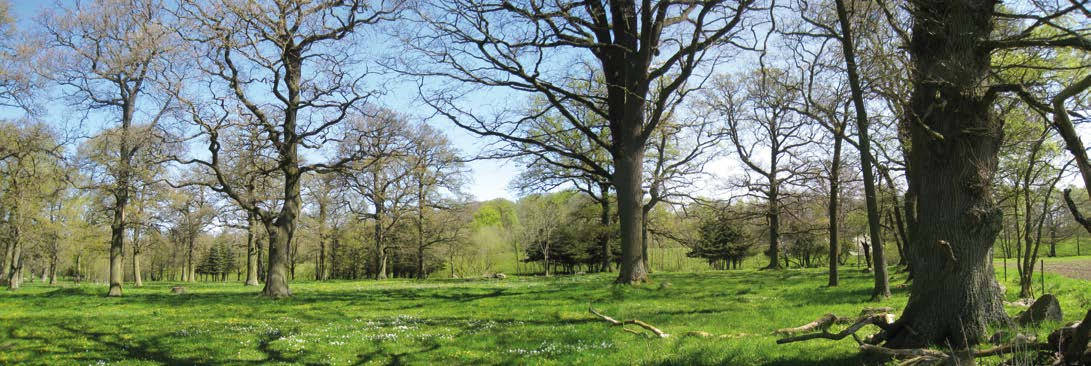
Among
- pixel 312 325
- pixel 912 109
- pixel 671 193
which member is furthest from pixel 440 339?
pixel 671 193

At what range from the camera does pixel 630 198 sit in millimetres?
16812

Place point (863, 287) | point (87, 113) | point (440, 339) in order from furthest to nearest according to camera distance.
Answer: point (87, 113) < point (863, 287) < point (440, 339)

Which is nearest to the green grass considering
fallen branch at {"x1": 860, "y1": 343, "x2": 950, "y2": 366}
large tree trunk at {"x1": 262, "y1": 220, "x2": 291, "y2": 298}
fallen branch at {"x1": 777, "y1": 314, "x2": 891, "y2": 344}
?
fallen branch at {"x1": 777, "y1": 314, "x2": 891, "y2": 344}

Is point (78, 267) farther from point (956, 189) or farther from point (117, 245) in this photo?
point (956, 189)

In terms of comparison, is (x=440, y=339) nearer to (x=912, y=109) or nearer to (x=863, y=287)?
(x=912, y=109)

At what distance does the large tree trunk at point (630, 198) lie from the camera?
658 inches

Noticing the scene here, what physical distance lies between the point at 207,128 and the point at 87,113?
9.88m

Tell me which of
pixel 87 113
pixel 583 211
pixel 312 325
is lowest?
pixel 312 325

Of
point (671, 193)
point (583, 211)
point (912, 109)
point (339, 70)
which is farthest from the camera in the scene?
point (583, 211)

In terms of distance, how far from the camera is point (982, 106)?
676 centimetres

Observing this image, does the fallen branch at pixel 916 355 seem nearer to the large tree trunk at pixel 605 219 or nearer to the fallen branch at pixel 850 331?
the fallen branch at pixel 850 331

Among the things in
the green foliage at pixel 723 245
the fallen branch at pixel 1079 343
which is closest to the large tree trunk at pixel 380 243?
the green foliage at pixel 723 245

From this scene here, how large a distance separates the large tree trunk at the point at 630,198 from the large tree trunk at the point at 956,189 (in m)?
9.72

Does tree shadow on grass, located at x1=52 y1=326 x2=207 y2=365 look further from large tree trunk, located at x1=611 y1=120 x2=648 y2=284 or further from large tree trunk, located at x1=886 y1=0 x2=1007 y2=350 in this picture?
large tree trunk, located at x1=611 y1=120 x2=648 y2=284
